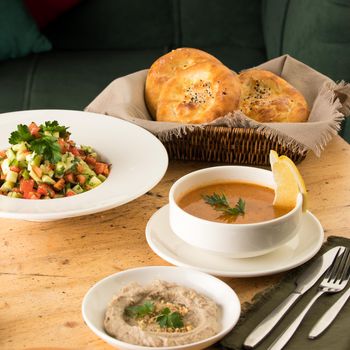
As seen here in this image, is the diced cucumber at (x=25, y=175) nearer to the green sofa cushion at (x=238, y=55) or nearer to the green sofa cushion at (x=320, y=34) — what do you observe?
the green sofa cushion at (x=320, y=34)

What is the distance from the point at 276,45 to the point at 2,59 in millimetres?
1126

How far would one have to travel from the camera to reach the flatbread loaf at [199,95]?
169 centimetres

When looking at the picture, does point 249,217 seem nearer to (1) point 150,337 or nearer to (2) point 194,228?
(2) point 194,228

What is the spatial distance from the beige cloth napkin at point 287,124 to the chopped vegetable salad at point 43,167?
25cm

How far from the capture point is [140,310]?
1.05 meters

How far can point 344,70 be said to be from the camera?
101 inches

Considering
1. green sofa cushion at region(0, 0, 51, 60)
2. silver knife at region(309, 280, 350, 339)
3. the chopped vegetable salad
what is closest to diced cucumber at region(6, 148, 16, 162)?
the chopped vegetable salad

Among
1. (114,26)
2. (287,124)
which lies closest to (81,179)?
(287,124)

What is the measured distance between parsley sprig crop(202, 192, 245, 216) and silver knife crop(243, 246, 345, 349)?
15 cm

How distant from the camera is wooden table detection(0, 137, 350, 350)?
1.11 m

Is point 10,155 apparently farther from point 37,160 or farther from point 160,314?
point 160,314

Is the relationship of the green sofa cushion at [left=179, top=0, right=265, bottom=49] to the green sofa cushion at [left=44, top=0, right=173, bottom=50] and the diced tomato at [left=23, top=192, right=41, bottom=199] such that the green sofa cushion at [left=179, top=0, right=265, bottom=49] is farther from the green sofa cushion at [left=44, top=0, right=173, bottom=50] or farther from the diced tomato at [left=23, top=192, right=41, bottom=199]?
the diced tomato at [left=23, top=192, right=41, bottom=199]

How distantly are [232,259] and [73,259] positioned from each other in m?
0.29

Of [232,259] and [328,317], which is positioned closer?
[328,317]
